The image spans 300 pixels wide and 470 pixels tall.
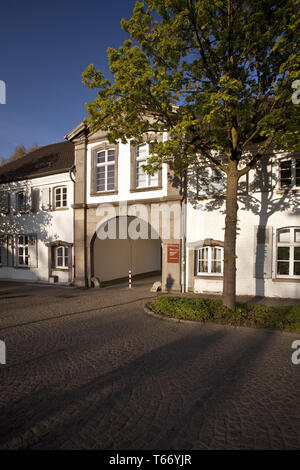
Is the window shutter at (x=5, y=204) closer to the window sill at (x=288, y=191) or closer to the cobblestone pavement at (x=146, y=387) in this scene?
the cobblestone pavement at (x=146, y=387)

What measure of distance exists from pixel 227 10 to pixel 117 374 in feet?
29.7

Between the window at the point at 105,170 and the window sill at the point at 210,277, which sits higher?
the window at the point at 105,170

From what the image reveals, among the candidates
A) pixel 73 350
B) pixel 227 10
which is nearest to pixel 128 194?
pixel 227 10

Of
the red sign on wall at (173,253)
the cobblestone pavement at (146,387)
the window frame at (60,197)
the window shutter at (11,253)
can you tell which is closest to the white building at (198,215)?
the red sign on wall at (173,253)

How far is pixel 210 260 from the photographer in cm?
1208

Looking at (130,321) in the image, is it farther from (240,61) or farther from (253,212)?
(240,61)

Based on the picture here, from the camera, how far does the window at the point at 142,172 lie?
1305 centimetres

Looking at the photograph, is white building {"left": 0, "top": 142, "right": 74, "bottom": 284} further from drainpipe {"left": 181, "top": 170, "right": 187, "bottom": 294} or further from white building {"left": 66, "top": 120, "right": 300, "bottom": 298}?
drainpipe {"left": 181, "top": 170, "right": 187, "bottom": 294}

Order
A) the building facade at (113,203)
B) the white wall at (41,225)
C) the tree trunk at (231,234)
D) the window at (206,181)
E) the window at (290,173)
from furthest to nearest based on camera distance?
the white wall at (41,225)
the building facade at (113,203)
the window at (206,181)
the window at (290,173)
the tree trunk at (231,234)

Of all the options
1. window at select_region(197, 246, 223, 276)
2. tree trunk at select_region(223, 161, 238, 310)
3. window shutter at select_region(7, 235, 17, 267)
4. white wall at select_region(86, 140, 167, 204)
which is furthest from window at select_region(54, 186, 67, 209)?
tree trunk at select_region(223, 161, 238, 310)

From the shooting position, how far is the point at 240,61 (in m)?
7.60

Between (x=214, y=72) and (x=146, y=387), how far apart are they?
8220mm

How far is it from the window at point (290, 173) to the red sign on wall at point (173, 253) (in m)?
4.99

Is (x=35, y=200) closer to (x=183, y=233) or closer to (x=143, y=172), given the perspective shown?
(x=143, y=172)
